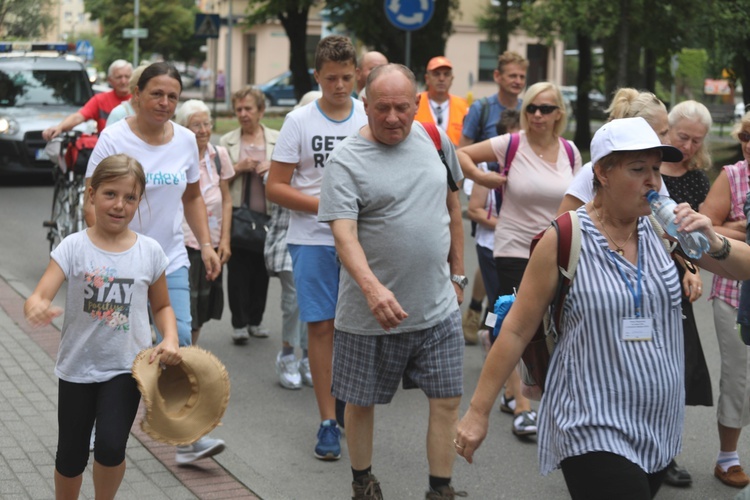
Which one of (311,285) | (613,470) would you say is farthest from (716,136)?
(613,470)

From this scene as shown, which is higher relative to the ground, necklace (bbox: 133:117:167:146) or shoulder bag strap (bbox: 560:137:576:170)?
necklace (bbox: 133:117:167:146)

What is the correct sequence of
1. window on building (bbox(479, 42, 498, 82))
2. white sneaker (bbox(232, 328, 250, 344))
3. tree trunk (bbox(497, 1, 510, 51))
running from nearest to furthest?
white sneaker (bbox(232, 328, 250, 344))
tree trunk (bbox(497, 1, 510, 51))
window on building (bbox(479, 42, 498, 82))

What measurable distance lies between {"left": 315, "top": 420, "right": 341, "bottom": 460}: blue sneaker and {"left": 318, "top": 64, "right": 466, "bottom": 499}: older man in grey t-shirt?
37.2 inches

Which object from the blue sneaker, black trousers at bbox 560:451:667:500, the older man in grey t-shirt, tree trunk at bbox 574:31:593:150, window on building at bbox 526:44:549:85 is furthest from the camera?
window on building at bbox 526:44:549:85

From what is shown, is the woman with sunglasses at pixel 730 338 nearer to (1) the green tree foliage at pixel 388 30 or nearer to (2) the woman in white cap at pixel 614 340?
(2) the woman in white cap at pixel 614 340

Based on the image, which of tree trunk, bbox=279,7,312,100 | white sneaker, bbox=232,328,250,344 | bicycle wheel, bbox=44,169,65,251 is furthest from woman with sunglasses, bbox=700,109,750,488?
tree trunk, bbox=279,7,312,100

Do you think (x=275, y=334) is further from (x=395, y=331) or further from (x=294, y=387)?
(x=395, y=331)

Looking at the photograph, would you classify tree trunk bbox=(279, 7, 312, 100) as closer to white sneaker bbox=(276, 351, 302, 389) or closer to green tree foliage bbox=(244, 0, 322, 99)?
green tree foliage bbox=(244, 0, 322, 99)

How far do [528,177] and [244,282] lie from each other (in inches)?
117

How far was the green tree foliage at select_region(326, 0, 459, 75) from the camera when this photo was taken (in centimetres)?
3075

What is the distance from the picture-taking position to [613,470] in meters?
3.50

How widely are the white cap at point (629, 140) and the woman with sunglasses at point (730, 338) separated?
2.08 metres

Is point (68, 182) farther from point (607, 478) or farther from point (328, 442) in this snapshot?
point (607, 478)

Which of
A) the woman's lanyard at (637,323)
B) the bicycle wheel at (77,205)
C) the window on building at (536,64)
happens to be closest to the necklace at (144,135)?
the woman's lanyard at (637,323)
